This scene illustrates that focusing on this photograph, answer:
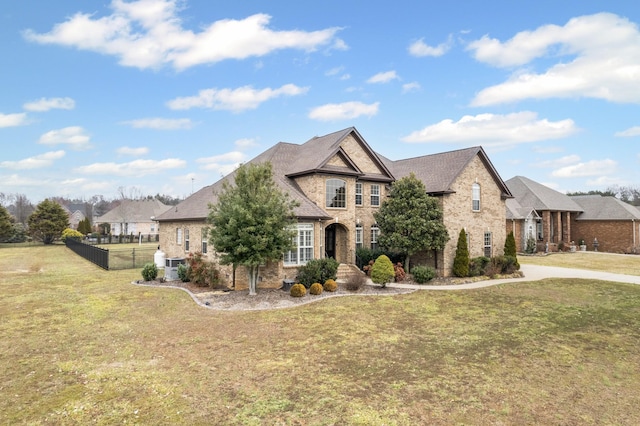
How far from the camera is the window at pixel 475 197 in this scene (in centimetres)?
2597

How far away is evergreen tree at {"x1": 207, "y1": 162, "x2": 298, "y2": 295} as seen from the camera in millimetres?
16625

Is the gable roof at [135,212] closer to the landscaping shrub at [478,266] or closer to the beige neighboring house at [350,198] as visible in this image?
the beige neighboring house at [350,198]

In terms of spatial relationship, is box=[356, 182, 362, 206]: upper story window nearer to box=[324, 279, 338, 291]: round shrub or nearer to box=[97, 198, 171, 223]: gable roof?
box=[324, 279, 338, 291]: round shrub

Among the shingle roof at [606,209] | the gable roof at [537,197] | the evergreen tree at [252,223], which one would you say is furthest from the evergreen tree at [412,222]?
the shingle roof at [606,209]

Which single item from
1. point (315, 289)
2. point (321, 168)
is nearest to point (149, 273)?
point (315, 289)

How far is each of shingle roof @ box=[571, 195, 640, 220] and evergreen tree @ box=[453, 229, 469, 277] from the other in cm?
3076

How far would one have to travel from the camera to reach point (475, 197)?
2623 cm

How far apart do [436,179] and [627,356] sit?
16.6 meters

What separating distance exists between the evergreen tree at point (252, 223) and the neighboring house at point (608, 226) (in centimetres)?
4288

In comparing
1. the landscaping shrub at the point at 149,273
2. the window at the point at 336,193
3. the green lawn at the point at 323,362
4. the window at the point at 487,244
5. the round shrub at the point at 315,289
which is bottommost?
the green lawn at the point at 323,362

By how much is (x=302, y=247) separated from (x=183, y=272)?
7382 millimetres

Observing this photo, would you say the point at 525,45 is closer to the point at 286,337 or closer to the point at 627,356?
the point at 627,356

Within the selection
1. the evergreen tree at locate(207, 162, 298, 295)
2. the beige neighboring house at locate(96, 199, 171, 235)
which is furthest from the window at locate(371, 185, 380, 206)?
the beige neighboring house at locate(96, 199, 171, 235)

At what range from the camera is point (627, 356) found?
10.2 m
